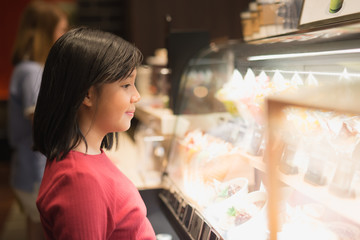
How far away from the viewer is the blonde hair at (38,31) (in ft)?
7.56

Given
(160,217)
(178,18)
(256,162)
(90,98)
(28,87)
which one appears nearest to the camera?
(90,98)

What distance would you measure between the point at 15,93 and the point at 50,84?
5.01ft

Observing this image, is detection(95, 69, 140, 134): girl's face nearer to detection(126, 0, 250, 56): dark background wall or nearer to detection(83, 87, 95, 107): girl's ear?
detection(83, 87, 95, 107): girl's ear

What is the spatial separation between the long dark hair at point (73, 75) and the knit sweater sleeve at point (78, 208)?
10 cm

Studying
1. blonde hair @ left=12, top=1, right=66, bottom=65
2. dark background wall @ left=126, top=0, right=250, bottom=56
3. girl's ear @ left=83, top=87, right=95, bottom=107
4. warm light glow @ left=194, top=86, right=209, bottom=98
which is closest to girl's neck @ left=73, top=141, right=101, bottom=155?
girl's ear @ left=83, top=87, right=95, bottom=107

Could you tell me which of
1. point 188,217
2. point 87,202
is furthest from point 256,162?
point 87,202

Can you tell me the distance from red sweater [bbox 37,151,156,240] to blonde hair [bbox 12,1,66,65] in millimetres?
1486

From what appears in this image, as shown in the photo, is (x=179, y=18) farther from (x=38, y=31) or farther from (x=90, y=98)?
(x=90, y=98)

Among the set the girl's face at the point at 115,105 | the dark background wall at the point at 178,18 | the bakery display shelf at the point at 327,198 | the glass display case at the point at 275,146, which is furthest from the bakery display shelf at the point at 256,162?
the dark background wall at the point at 178,18

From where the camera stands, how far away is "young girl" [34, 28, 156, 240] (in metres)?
0.90

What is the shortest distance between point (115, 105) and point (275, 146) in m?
0.49

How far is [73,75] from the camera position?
97 centimetres

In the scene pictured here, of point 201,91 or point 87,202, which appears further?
point 201,91

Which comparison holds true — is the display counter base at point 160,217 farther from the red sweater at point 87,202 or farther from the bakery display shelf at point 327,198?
the bakery display shelf at point 327,198
